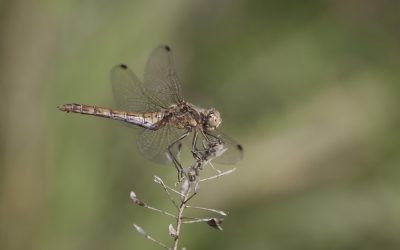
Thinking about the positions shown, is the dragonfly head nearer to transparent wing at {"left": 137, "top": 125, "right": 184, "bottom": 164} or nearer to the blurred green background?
transparent wing at {"left": 137, "top": 125, "right": 184, "bottom": 164}

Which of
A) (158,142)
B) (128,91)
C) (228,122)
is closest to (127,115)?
(128,91)

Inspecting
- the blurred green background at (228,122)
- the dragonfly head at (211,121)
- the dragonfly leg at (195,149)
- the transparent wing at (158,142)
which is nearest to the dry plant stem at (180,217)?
the dragonfly leg at (195,149)

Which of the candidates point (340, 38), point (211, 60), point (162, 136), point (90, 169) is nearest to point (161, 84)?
point (162, 136)

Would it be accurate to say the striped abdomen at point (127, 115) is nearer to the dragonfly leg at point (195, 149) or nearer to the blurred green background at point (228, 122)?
the dragonfly leg at point (195, 149)

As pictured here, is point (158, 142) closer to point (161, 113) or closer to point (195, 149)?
point (161, 113)

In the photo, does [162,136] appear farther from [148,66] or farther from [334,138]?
[334,138]

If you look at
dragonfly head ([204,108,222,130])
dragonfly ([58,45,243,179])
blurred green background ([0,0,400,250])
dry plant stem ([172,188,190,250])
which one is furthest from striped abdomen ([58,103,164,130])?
dry plant stem ([172,188,190,250])

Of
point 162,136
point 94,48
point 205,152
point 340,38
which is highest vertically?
point 340,38

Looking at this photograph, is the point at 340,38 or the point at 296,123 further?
the point at 340,38
